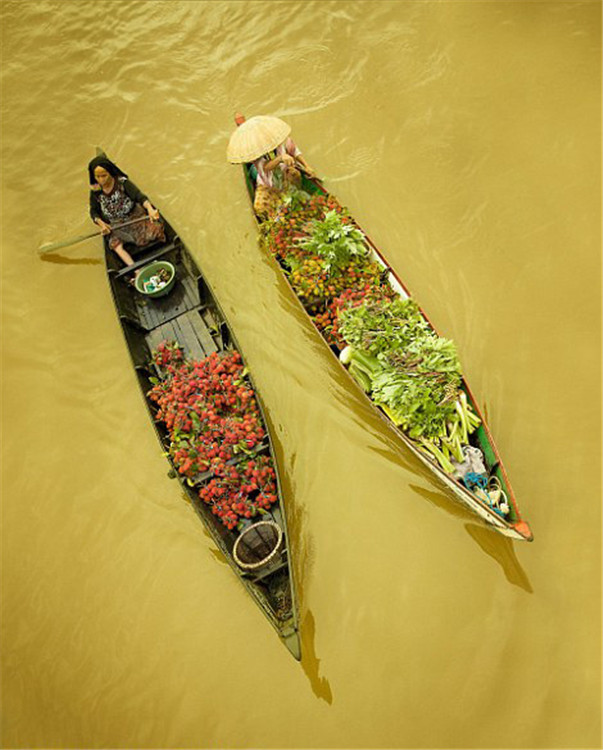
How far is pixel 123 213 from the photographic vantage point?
6758mm

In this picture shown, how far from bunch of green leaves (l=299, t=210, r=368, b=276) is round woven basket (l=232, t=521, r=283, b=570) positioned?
113 inches

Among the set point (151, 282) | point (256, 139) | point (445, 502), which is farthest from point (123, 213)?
point (445, 502)

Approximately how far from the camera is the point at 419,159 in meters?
7.33

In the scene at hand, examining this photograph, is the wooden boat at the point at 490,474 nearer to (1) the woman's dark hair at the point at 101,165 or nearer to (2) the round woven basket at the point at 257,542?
(2) the round woven basket at the point at 257,542

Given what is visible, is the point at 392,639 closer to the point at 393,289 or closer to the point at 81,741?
the point at 81,741

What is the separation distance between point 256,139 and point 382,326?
9.00ft

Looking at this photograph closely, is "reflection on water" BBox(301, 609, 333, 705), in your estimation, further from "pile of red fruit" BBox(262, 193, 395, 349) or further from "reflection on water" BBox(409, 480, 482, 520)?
"pile of red fruit" BBox(262, 193, 395, 349)

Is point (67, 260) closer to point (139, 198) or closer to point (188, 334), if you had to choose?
point (139, 198)

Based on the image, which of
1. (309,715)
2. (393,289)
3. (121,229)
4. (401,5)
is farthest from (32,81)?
(309,715)

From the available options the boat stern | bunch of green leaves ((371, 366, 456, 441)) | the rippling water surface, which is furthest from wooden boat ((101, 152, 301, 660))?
the boat stern

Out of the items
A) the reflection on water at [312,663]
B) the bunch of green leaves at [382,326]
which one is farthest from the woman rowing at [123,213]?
the reflection on water at [312,663]

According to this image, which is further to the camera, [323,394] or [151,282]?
[151,282]

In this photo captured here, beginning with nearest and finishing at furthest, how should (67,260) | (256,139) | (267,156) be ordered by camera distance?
1. (256,139)
2. (267,156)
3. (67,260)

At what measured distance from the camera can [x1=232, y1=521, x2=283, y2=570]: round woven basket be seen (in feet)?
15.8
